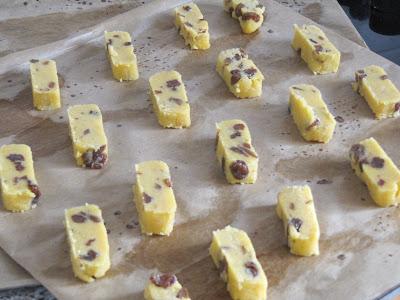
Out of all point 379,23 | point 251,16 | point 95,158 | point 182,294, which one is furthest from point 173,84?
point 379,23

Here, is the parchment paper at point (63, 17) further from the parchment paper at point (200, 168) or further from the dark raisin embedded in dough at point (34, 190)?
the dark raisin embedded in dough at point (34, 190)

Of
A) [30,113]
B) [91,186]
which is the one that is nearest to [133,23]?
[30,113]

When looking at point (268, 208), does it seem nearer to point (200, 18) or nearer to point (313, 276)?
point (313, 276)

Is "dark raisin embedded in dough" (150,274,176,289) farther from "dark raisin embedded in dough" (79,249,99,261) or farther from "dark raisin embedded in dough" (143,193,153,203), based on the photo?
"dark raisin embedded in dough" (143,193,153,203)

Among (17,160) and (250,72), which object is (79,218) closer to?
(17,160)

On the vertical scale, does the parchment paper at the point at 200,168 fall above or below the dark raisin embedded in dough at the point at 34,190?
below

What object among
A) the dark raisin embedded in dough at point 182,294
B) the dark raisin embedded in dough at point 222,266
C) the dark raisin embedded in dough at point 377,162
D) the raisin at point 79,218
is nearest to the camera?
the dark raisin embedded in dough at point 182,294

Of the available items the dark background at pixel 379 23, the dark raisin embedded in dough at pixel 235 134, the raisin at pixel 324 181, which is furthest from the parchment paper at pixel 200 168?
the dark background at pixel 379 23
